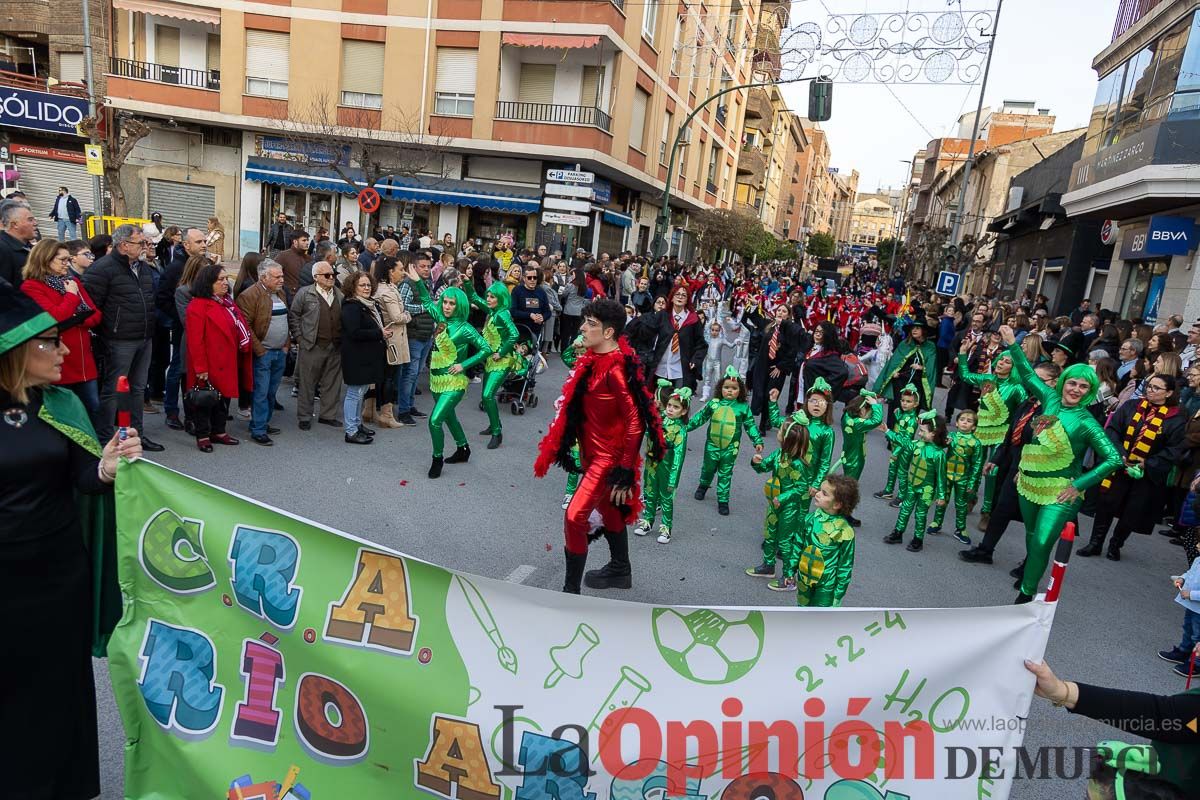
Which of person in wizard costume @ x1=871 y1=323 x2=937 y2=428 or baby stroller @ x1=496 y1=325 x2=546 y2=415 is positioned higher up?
person in wizard costume @ x1=871 y1=323 x2=937 y2=428

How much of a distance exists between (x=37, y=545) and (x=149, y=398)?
269 inches

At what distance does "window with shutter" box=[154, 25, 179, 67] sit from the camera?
86.1 feet

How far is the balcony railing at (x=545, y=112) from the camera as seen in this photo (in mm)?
25422

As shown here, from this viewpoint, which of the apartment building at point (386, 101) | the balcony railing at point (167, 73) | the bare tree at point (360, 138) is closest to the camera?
the bare tree at point (360, 138)

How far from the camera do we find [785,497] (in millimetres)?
5879

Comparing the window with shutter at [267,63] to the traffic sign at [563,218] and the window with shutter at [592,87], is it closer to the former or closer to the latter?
the window with shutter at [592,87]

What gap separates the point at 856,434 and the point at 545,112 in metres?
21.1

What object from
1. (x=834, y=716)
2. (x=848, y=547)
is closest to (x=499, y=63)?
(x=848, y=547)

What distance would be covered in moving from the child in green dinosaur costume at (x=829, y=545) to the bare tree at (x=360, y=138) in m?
22.4

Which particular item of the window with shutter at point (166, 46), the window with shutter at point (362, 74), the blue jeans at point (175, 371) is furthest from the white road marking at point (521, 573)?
the window with shutter at point (166, 46)

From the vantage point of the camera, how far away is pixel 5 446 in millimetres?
2506

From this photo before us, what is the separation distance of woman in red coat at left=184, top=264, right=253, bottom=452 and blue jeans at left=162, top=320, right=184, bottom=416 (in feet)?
1.96

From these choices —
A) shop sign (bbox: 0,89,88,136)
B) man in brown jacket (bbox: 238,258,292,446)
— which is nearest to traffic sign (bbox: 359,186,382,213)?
man in brown jacket (bbox: 238,258,292,446)

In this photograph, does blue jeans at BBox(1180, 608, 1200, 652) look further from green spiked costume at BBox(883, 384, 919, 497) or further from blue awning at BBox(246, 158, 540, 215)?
blue awning at BBox(246, 158, 540, 215)
